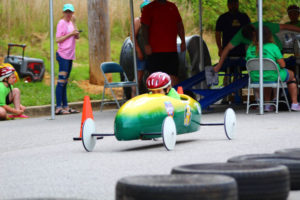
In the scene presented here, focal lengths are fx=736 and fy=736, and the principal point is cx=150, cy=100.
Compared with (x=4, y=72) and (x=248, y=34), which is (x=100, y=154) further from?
(x=4, y=72)

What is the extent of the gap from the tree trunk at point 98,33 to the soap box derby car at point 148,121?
11423mm

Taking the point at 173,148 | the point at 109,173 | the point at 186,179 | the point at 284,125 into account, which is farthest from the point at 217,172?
the point at 284,125

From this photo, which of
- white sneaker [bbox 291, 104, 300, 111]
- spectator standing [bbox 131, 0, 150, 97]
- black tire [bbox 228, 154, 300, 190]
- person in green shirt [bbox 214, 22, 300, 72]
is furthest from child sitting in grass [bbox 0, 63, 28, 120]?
black tire [bbox 228, 154, 300, 190]

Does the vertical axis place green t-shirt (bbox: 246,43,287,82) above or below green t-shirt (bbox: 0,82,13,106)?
above

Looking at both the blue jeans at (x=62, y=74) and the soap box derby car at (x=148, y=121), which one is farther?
the blue jeans at (x=62, y=74)

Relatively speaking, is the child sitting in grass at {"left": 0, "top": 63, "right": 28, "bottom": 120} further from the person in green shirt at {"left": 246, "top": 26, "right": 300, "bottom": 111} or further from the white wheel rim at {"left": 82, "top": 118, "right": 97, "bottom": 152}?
the white wheel rim at {"left": 82, "top": 118, "right": 97, "bottom": 152}

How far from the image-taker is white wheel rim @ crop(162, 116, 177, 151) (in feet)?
26.6

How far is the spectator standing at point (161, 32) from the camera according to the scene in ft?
43.9

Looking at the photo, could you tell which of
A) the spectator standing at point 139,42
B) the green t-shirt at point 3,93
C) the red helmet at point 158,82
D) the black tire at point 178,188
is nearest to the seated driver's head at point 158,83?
the red helmet at point 158,82

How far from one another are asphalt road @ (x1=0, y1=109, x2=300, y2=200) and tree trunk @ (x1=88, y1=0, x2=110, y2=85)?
24.5 feet

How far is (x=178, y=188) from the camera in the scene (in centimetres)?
408

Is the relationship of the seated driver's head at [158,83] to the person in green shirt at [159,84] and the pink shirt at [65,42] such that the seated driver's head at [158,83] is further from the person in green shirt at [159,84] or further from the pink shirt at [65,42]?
the pink shirt at [65,42]

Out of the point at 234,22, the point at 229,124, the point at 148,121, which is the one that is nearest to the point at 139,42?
the point at 234,22

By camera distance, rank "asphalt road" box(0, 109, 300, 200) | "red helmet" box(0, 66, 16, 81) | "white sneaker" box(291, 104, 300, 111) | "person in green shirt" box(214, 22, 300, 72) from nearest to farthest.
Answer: "asphalt road" box(0, 109, 300, 200), "white sneaker" box(291, 104, 300, 111), "person in green shirt" box(214, 22, 300, 72), "red helmet" box(0, 66, 16, 81)
